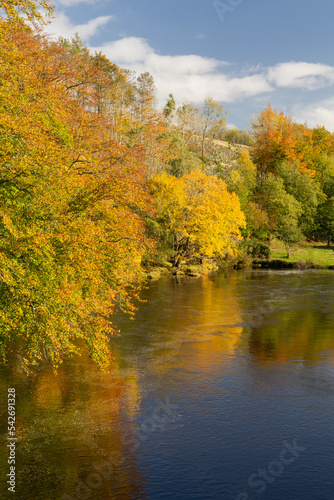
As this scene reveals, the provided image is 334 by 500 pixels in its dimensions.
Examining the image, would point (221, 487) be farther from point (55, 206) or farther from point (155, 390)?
point (55, 206)

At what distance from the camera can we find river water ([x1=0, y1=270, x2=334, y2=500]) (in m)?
13.3

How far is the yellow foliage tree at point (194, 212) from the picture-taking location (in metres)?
62.1

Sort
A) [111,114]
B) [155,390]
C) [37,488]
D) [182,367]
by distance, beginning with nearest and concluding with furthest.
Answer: [37,488] → [155,390] → [182,367] → [111,114]

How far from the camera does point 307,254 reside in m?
77.9

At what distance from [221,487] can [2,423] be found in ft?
26.9

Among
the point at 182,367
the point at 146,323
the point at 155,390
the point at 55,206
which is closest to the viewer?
the point at 55,206

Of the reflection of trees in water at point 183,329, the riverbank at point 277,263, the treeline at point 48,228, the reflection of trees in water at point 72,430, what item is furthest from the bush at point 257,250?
the treeline at point 48,228

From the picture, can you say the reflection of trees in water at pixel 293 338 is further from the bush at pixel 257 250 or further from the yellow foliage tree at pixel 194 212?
the bush at pixel 257 250

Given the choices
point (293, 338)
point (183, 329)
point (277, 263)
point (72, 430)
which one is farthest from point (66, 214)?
point (277, 263)

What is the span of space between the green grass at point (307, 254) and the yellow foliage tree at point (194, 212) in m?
16.3

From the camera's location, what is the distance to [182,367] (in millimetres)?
23109

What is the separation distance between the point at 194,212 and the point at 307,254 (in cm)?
2611

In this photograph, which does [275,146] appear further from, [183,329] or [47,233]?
[47,233]

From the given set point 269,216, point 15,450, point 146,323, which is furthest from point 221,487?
point 269,216
